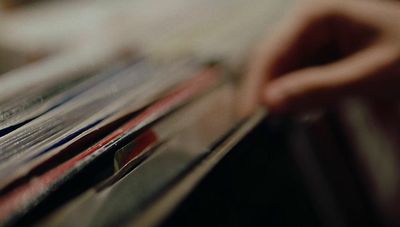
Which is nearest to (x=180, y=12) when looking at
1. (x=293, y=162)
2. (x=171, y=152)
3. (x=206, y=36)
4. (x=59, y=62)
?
(x=206, y=36)

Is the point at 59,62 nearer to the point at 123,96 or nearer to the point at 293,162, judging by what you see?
the point at 123,96

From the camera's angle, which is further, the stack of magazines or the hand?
the hand

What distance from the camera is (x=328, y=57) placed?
0.68 m

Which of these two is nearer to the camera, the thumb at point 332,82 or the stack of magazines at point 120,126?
the stack of magazines at point 120,126

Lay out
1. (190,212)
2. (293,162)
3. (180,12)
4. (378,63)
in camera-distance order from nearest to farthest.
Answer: (190,212) < (378,63) < (293,162) < (180,12)

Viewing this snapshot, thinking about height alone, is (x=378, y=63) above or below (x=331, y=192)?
above

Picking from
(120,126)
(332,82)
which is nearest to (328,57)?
(332,82)

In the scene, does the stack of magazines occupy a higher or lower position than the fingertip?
higher

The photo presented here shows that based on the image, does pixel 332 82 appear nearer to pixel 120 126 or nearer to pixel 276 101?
pixel 276 101

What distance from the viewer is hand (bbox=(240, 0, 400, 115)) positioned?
1.78 feet

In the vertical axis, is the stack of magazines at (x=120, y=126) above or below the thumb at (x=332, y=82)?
above

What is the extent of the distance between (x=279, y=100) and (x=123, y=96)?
22 centimetres

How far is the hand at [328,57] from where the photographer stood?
0.54 m

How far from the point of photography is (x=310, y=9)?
2.05 feet
